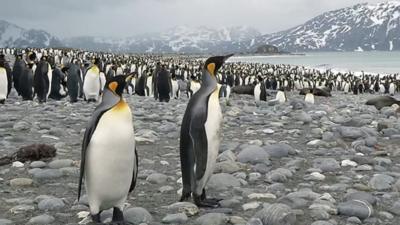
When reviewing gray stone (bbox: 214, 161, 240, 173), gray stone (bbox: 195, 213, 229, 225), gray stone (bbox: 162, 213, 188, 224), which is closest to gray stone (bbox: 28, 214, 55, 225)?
gray stone (bbox: 162, 213, 188, 224)

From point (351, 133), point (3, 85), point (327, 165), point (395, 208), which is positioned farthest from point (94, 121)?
point (3, 85)

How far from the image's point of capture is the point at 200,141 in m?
4.32

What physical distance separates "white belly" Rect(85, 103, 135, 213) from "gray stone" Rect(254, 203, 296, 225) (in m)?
1.07

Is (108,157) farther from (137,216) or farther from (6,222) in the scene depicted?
(6,222)

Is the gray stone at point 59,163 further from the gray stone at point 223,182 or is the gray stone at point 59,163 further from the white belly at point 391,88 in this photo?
the white belly at point 391,88

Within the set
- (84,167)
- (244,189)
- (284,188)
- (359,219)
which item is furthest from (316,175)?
(84,167)

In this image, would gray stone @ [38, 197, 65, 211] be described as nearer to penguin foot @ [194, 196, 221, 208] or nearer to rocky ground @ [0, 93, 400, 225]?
rocky ground @ [0, 93, 400, 225]

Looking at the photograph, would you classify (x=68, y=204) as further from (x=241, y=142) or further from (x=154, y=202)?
(x=241, y=142)

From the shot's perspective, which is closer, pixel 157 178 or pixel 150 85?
pixel 157 178

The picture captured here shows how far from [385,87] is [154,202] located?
110 ft

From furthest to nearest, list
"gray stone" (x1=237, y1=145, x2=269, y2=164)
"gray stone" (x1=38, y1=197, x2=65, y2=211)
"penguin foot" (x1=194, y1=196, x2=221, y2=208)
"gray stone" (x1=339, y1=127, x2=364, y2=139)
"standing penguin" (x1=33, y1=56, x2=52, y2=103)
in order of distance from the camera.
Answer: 1. "standing penguin" (x1=33, y1=56, x2=52, y2=103)
2. "gray stone" (x1=339, y1=127, x2=364, y2=139)
3. "gray stone" (x1=237, y1=145, x2=269, y2=164)
4. "penguin foot" (x1=194, y1=196, x2=221, y2=208)
5. "gray stone" (x1=38, y1=197, x2=65, y2=211)

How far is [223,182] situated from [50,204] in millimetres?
1710

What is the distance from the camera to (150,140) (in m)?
7.25

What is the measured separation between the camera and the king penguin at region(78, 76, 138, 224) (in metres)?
3.75
